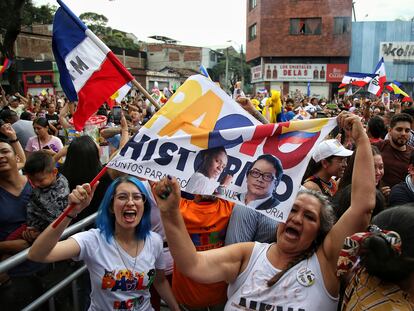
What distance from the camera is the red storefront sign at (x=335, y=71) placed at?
34625mm

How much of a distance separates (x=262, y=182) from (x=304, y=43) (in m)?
36.1

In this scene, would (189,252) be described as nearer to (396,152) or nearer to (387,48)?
(396,152)

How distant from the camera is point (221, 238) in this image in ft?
8.73

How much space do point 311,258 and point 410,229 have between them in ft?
1.95

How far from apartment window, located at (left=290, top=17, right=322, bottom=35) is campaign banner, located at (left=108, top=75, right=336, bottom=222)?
119ft

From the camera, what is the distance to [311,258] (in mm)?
1961

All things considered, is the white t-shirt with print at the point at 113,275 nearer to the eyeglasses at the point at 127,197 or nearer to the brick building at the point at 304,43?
the eyeglasses at the point at 127,197

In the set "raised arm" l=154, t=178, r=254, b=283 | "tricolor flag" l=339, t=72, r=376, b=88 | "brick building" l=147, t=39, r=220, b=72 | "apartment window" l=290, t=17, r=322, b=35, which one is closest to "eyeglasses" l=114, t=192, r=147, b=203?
"raised arm" l=154, t=178, r=254, b=283

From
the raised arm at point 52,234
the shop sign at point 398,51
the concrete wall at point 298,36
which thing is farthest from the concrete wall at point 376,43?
the raised arm at point 52,234

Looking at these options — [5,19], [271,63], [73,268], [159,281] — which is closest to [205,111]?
[159,281]

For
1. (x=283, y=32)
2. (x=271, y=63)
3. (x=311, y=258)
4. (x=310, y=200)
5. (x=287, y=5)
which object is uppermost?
(x=287, y=5)

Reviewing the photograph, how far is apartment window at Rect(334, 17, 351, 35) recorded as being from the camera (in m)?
34.6

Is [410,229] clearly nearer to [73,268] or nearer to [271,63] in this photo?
[73,268]

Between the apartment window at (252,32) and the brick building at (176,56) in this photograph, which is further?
the brick building at (176,56)
